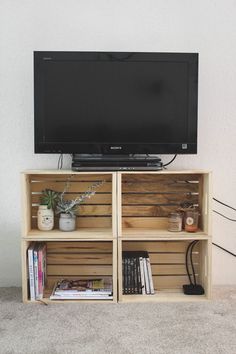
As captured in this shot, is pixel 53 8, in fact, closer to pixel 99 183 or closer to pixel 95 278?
pixel 99 183

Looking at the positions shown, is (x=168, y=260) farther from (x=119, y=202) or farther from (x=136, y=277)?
(x=119, y=202)

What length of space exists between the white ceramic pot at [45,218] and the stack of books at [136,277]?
0.46 m

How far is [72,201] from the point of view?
Result: 7.89 ft

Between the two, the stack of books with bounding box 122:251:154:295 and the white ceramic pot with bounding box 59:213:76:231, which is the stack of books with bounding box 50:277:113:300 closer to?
the stack of books with bounding box 122:251:154:295

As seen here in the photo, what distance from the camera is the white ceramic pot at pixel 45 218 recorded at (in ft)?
7.73

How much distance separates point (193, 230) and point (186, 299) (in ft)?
1.24

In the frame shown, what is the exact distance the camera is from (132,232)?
237 centimetres

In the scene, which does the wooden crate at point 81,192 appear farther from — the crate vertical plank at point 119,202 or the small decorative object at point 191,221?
the small decorative object at point 191,221

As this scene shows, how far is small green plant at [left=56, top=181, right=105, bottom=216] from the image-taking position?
237cm

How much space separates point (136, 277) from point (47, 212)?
2.03ft

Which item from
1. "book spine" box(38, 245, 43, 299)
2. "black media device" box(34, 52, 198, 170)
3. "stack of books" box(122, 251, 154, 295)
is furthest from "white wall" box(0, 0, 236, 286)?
"stack of books" box(122, 251, 154, 295)

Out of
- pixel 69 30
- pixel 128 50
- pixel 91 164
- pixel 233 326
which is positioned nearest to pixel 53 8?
pixel 69 30

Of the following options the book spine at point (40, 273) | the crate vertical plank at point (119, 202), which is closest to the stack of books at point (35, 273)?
the book spine at point (40, 273)

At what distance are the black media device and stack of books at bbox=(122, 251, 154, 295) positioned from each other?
55 cm
